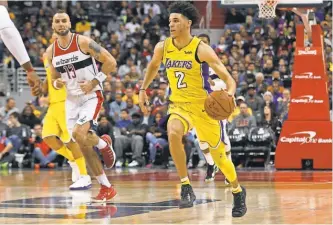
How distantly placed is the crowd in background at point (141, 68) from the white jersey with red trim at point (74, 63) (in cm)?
689

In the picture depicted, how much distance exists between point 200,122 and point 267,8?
7.10 meters

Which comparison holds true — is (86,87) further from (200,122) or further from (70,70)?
(200,122)

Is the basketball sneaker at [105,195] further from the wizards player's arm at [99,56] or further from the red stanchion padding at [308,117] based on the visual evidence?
the red stanchion padding at [308,117]

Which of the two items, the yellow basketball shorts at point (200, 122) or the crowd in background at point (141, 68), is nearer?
the yellow basketball shorts at point (200, 122)

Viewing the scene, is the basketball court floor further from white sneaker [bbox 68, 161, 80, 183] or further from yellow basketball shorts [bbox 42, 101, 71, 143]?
yellow basketball shorts [bbox 42, 101, 71, 143]

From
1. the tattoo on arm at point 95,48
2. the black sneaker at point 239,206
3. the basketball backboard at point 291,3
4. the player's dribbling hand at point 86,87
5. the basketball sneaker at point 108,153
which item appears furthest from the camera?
the basketball backboard at point 291,3

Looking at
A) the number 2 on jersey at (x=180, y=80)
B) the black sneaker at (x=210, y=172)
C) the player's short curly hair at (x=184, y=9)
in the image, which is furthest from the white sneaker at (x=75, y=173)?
the player's short curly hair at (x=184, y=9)

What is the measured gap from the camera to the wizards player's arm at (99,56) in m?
10.1

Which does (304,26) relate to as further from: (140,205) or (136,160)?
(140,205)

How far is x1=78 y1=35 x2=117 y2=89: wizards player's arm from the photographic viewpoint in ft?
33.3

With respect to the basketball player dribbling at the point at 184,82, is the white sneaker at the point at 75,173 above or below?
below

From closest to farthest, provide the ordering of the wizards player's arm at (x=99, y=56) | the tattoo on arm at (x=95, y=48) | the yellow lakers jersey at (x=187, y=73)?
the yellow lakers jersey at (x=187, y=73)
the wizards player's arm at (x=99, y=56)
the tattoo on arm at (x=95, y=48)

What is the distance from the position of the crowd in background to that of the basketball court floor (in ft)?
11.5

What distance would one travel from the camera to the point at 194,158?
59.2 ft
